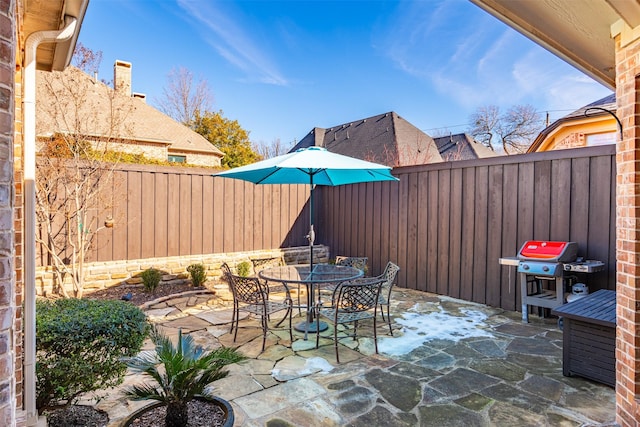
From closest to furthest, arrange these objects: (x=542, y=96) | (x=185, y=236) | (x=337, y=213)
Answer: (x=185, y=236) < (x=337, y=213) < (x=542, y=96)

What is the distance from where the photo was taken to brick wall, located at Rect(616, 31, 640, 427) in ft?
6.82

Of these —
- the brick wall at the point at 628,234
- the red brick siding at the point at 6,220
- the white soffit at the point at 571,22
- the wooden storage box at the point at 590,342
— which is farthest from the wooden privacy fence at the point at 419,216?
the red brick siding at the point at 6,220

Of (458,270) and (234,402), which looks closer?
(234,402)

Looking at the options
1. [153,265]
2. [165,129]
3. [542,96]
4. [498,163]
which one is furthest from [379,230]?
[542,96]

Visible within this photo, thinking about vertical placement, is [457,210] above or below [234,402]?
above

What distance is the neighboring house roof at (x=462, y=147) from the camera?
671 inches

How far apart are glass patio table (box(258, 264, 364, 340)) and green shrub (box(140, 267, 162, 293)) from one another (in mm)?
2332

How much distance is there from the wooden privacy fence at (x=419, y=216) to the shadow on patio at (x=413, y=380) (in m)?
1.26

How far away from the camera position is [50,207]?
5.27m

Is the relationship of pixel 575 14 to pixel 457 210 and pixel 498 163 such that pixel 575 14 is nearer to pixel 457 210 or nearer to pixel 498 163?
pixel 498 163

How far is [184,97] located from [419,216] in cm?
1583

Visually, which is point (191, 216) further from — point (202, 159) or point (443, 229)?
point (202, 159)

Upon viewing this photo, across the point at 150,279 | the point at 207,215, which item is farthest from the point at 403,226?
the point at 150,279

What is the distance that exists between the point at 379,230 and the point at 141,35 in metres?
10.9
